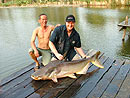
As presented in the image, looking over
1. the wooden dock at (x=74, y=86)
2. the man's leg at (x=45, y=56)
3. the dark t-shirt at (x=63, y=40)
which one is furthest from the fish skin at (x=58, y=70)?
the man's leg at (x=45, y=56)

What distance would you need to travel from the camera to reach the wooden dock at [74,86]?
3.28 metres

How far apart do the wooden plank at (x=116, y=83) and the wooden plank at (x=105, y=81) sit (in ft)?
0.28

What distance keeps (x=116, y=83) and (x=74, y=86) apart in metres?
1.02

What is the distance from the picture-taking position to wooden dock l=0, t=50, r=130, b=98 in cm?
328

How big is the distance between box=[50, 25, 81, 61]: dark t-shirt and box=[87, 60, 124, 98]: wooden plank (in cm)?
115

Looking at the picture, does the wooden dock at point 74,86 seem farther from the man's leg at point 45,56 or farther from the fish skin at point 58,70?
the man's leg at point 45,56

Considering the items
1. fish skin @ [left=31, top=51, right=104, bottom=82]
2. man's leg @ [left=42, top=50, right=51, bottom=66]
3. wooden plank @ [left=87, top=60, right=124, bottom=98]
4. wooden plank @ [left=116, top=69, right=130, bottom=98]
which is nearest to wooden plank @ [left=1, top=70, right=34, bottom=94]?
fish skin @ [left=31, top=51, right=104, bottom=82]

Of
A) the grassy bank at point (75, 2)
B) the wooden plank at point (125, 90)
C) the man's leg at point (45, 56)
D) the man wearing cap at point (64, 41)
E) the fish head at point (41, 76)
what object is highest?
the grassy bank at point (75, 2)

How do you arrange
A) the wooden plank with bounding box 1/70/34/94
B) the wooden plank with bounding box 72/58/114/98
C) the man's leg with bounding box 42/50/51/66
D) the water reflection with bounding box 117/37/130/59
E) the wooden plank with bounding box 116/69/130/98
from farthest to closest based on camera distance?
the water reflection with bounding box 117/37/130/59
the man's leg with bounding box 42/50/51/66
the wooden plank with bounding box 1/70/34/94
the wooden plank with bounding box 72/58/114/98
the wooden plank with bounding box 116/69/130/98

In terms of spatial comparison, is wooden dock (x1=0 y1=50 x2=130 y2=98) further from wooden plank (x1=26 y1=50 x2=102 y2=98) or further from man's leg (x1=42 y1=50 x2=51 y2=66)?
man's leg (x1=42 y1=50 x2=51 y2=66)

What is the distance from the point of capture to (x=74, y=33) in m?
4.34

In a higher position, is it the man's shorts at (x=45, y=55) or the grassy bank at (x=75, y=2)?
the grassy bank at (x=75, y=2)

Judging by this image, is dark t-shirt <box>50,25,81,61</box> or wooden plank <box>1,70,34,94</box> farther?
dark t-shirt <box>50,25,81,61</box>

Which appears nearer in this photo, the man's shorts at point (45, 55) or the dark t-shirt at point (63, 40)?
the dark t-shirt at point (63, 40)
